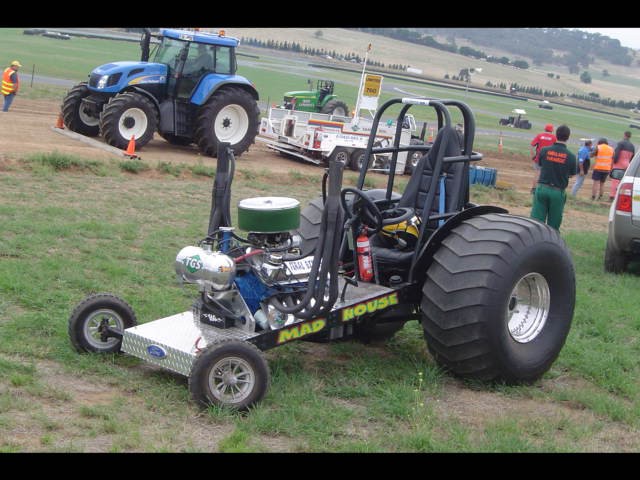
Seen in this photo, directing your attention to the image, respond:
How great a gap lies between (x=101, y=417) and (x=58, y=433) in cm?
31

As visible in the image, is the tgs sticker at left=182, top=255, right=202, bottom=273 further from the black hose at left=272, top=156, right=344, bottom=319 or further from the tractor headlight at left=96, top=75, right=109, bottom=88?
the tractor headlight at left=96, top=75, right=109, bottom=88

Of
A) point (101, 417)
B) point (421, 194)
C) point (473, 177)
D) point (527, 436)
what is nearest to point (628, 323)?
point (421, 194)

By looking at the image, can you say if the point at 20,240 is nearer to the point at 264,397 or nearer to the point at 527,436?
the point at 264,397

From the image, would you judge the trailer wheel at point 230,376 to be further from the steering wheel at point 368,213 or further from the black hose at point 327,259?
the steering wheel at point 368,213

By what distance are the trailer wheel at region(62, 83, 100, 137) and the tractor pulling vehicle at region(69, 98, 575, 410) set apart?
12467mm

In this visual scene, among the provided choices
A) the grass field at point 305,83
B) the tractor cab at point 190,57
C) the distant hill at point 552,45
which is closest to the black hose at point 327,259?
the tractor cab at point 190,57

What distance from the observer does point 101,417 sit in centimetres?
505

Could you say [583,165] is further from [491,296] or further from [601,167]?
[491,296]

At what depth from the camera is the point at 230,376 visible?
5.33 m

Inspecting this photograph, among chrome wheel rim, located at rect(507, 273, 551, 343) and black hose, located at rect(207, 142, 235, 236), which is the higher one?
black hose, located at rect(207, 142, 235, 236)

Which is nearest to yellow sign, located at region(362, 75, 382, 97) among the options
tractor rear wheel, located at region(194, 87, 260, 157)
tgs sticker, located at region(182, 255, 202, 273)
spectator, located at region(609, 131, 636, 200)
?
tractor rear wheel, located at region(194, 87, 260, 157)

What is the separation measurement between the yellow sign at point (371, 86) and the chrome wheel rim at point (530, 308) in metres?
15.8

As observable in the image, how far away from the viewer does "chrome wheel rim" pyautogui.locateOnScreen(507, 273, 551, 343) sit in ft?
21.2

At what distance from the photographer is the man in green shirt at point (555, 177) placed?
11430 millimetres
